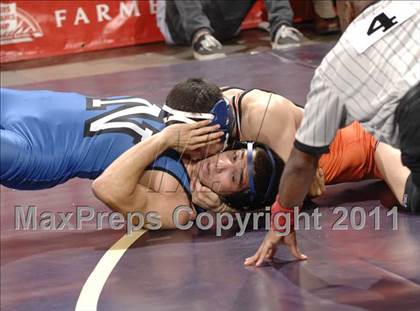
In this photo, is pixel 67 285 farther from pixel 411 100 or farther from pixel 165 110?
pixel 411 100

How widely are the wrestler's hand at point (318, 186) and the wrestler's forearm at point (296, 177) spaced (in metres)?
0.72

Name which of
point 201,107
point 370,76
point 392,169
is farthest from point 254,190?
point 370,76

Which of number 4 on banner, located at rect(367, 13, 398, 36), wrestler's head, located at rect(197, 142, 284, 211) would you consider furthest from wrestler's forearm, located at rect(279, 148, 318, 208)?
wrestler's head, located at rect(197, 142, 284, 211)

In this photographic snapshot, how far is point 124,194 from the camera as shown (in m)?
3.27

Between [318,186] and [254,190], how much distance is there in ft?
0.85

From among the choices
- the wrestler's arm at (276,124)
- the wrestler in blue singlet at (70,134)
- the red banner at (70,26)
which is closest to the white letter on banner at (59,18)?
the red banner at (70,26)

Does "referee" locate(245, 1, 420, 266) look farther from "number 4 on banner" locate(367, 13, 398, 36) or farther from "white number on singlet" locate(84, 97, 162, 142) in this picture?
"white number on singlet" locate(84, 97, 162, 142)

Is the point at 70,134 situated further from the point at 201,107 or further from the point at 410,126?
the point at 410,126

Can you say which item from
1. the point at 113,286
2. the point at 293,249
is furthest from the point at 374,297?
the point at 113,286

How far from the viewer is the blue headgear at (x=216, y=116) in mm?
3268

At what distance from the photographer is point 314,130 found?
2.36 m

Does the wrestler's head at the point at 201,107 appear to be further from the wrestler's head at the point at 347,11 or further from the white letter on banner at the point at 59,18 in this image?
the white letter on banner at the point at 59,18

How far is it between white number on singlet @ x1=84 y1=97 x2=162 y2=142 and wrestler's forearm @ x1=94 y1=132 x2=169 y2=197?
0.56 ft

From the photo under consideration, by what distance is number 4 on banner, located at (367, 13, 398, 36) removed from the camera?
7.29 ft
